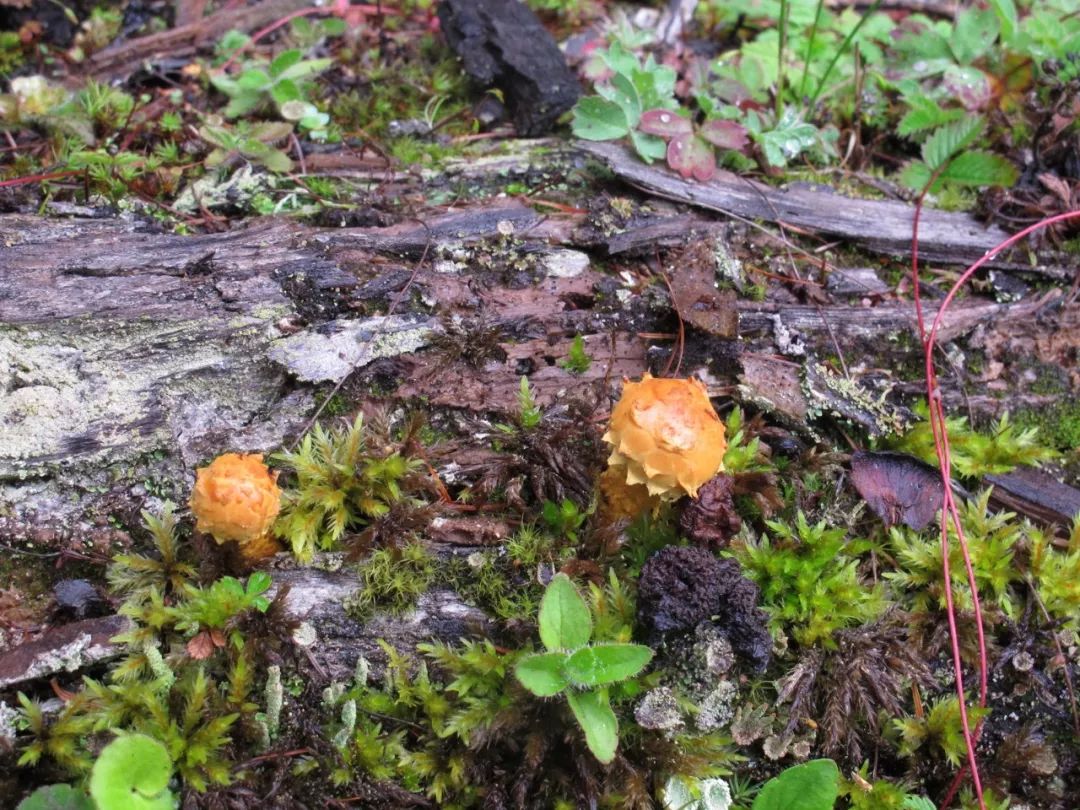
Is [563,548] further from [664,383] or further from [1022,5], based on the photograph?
[1022,5]

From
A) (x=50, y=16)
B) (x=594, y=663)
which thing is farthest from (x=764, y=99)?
(x=50, y=16)

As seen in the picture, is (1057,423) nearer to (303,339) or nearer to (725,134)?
(725,134)

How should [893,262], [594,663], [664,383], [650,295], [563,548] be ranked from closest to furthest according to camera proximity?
[594,663] < [664,383] < [563,548] < [650,295] < [893,262]

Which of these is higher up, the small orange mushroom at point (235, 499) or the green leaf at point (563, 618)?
the small orange mushroom at point (235, 499)

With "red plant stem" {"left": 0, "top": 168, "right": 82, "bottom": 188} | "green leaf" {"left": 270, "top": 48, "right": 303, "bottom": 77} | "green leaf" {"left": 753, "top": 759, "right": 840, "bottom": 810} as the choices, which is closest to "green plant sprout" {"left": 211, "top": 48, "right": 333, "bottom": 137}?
"green leaf" {"left": 270, "top": 48, "right": 303, "bottom": 77}

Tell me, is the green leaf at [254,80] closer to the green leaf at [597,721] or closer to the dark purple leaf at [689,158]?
the dark purple leaf at [689,158]

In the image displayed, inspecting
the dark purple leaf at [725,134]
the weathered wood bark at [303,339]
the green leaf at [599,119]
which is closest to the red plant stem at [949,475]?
the weathered wood bark at [303,339]

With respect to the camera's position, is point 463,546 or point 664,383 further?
point 463,546

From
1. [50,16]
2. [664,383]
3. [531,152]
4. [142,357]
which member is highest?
[50,16]
